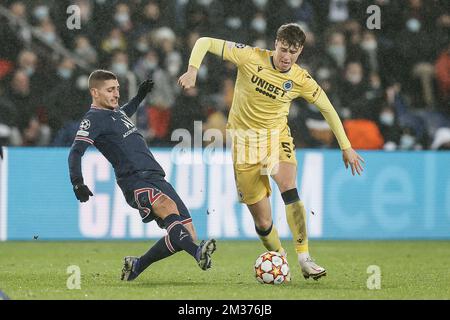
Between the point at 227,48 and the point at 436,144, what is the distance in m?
6.07

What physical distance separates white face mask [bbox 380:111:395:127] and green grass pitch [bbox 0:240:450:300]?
182cm

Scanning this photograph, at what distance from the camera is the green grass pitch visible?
7.57 meters

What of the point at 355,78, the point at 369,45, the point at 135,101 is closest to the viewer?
the point at 135,101

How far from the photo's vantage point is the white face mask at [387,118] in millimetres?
14336

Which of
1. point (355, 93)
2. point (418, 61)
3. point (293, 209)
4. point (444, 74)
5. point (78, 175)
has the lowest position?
point (293, 209)

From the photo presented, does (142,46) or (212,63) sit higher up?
(142,46)

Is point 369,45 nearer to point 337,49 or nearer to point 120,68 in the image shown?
point 337,49

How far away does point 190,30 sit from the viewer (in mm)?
14336

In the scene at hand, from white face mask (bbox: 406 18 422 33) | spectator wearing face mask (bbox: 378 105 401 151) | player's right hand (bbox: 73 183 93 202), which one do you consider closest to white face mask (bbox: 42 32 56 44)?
spectator wearing face mask (bbox: 378 105 401 151)

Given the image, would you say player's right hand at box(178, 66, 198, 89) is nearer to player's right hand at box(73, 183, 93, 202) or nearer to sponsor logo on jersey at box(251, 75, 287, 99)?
sponsor logo on jersey at box(251, 75, 287, 99)

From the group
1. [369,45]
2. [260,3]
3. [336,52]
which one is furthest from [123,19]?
[369,45]

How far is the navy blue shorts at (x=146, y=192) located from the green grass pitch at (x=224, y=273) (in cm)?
57

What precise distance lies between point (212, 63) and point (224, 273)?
5278mm

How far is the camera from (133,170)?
845 cm
